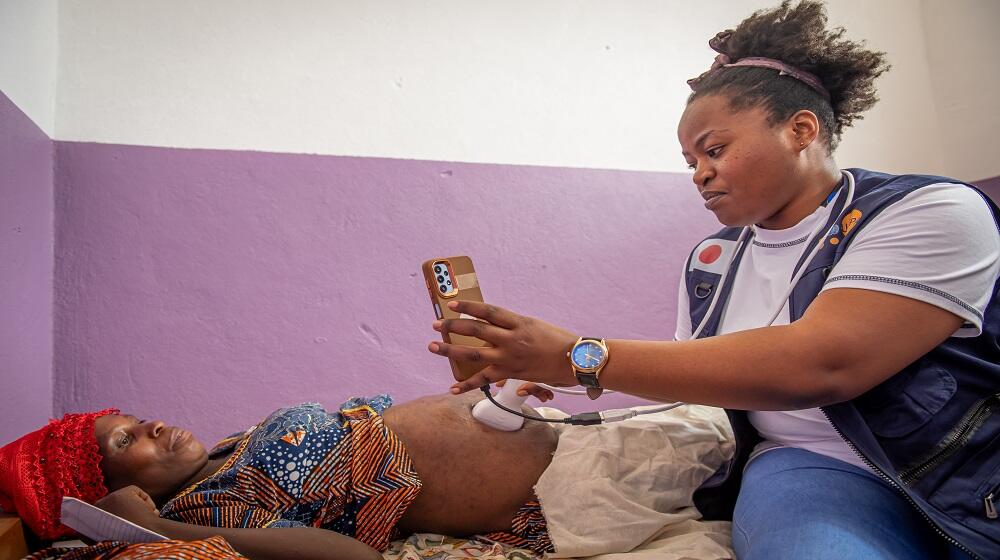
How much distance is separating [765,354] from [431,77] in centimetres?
151

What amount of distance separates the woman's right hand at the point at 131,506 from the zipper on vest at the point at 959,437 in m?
1.18

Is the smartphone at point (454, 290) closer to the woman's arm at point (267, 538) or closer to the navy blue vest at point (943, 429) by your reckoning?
the woman's arm at point (267, 538)

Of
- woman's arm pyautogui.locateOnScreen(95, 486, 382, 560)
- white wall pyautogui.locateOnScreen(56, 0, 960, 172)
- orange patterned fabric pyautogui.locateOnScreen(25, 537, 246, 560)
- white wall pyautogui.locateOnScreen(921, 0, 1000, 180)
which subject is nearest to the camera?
orange patterned fabric pyautogui.locateOnScreen(25, 537, 246, 560)

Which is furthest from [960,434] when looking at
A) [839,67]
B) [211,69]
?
[211,69]

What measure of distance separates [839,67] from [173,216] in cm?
161

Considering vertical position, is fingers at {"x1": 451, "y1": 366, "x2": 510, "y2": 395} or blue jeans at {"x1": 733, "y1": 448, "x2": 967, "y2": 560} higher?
fingers at {"x1": 451, "y1": 366, "x2": 510, "y2": 395}

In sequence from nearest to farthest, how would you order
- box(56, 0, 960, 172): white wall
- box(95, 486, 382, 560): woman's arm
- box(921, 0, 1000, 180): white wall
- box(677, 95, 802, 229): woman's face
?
box(95, 486, 382, 560): woman's arm
box(677, 95, 802, 229): woman's face
box(56, 0, 960, 172): white wall
box(921, 0, 1000, 180): white wall

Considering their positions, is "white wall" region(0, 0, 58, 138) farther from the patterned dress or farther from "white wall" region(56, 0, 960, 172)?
the patterned dress

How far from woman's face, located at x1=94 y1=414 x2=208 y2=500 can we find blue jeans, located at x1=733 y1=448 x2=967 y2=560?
106 centimetres

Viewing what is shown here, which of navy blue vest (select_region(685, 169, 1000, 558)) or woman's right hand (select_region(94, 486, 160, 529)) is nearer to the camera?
navy blue vest (select_region(685, 169, 1000, 558))

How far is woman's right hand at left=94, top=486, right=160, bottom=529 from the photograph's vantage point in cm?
116

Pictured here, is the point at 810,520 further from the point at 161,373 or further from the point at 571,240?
the point at 161,373

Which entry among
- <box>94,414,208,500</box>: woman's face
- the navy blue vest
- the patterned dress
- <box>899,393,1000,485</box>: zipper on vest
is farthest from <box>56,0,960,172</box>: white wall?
<box>899,393,1000,485</box>: zipper on vest

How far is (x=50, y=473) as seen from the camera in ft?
4.28
